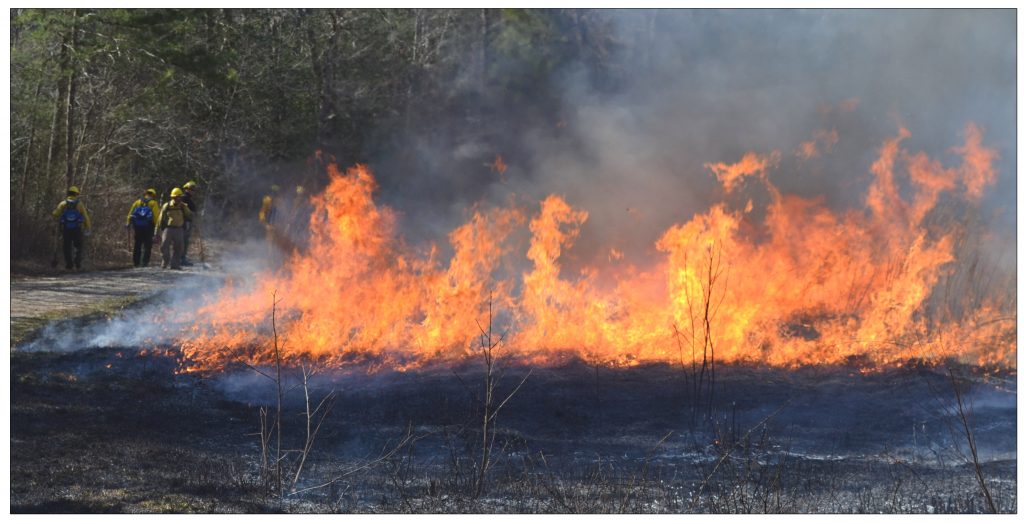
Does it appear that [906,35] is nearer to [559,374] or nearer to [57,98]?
[559,374]

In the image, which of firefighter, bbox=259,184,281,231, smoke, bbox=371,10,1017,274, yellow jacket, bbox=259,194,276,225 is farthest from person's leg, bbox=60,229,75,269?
smoke, bbox=371,10,1017,274

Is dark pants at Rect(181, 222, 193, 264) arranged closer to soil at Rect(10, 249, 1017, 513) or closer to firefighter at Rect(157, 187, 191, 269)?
firefighter at Rect(157, 187, 191, 269)

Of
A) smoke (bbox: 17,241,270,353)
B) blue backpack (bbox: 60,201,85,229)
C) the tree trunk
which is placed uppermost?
the tree trunk

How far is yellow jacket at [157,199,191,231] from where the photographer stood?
13.5 m

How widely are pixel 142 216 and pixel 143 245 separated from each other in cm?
40

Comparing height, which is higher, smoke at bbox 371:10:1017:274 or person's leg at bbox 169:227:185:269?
smoke at bbox 371:10:1017:274

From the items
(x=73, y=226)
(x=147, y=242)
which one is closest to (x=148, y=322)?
(x=73, y=226)

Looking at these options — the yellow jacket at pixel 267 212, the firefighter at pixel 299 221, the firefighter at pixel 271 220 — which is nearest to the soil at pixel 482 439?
the firefighter at pixel 299 221

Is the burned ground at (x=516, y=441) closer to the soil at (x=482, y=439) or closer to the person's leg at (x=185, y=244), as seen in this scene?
the soil at (x=482, y=439)

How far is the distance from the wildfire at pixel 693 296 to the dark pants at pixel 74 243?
6.01 ft

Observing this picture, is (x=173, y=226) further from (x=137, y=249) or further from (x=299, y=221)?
(x=299, y=221)

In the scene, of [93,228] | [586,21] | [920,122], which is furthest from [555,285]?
[586,21]

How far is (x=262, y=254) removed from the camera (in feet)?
49.9

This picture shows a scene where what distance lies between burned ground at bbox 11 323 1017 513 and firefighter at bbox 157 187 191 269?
3353 mm
